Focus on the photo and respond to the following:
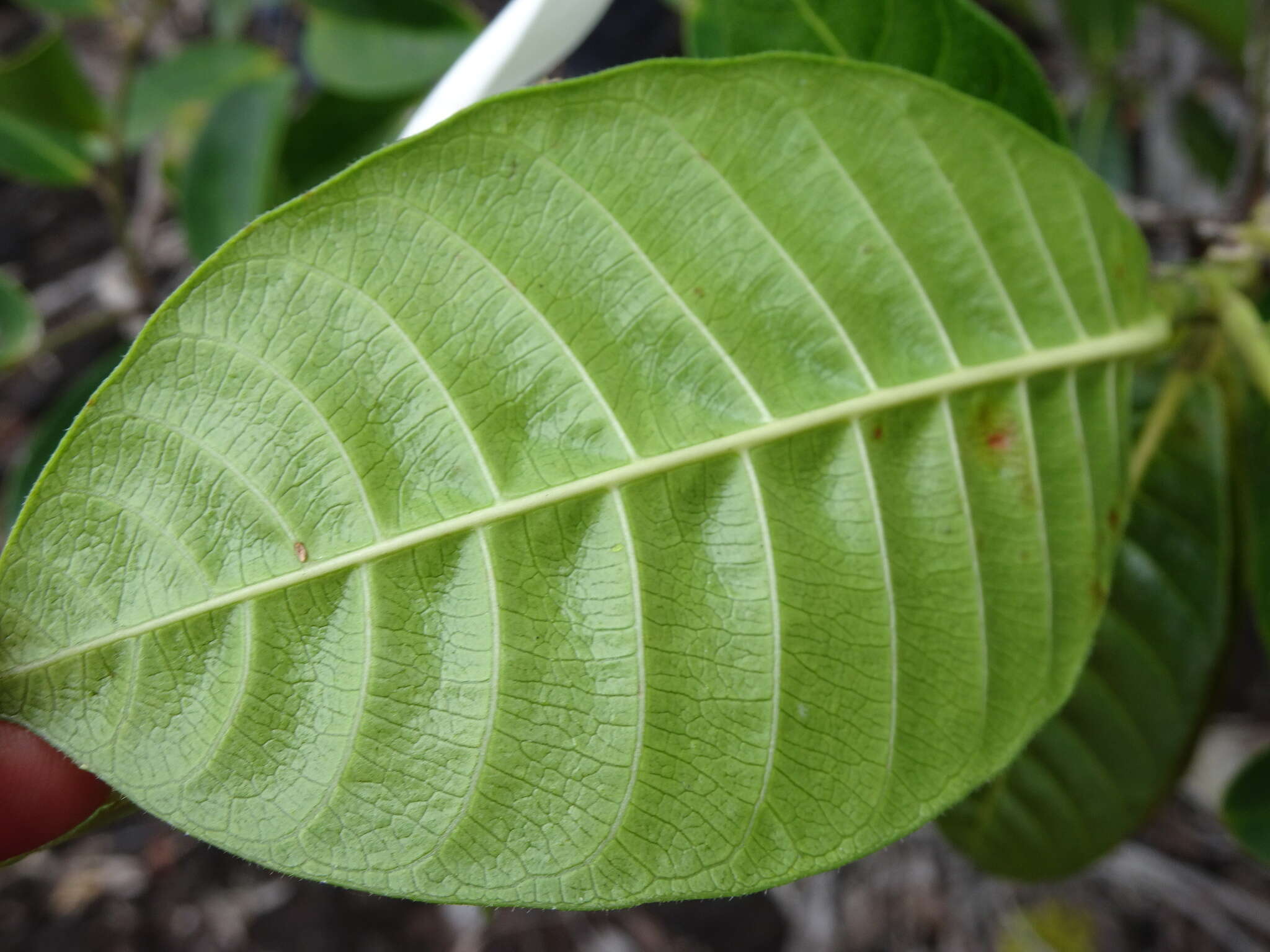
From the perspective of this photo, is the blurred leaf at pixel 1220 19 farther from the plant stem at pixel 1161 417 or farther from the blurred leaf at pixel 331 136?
the blurred leaf at pixel 331 136

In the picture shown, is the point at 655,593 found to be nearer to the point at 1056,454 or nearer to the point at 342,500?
the point at 342,500

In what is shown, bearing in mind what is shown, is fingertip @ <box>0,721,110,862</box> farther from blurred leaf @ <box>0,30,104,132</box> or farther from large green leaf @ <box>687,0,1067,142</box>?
blurred leaf @ <box>0,30,104,132</box>

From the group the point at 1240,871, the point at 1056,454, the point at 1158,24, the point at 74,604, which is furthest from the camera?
the point at 1158,24

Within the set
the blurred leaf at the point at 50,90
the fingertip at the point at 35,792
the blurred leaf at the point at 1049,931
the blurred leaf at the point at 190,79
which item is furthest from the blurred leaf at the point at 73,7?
the blurred leaf at the point at 1049,931

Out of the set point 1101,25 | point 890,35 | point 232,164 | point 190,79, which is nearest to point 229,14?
point 190,79

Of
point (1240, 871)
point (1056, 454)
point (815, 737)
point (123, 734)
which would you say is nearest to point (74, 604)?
point (123, 734)

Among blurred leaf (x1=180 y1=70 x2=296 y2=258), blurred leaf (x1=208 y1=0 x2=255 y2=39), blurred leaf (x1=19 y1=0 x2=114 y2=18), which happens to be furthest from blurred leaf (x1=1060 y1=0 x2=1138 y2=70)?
blurred leaf (x1=19 y1=0 x2=114 y2=18)
